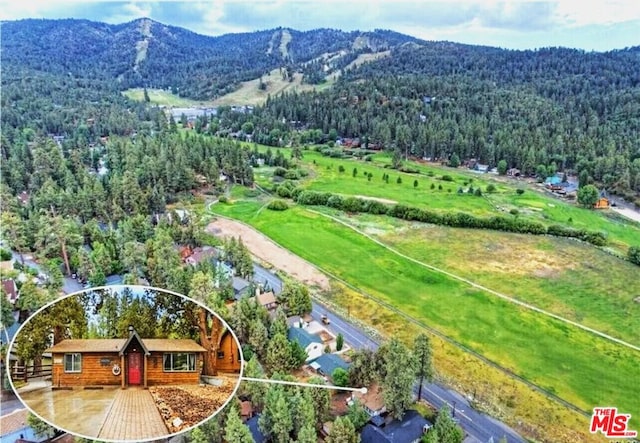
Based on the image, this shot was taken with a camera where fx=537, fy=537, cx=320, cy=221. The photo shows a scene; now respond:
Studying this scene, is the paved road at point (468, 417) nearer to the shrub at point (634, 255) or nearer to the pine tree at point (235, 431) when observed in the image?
the pine tree at point (235, 431)

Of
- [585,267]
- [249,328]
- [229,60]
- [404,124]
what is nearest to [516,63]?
[404,124]

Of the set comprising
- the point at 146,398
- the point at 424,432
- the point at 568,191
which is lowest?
the point at 424,432

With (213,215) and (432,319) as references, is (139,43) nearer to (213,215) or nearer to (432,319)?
(213,215)

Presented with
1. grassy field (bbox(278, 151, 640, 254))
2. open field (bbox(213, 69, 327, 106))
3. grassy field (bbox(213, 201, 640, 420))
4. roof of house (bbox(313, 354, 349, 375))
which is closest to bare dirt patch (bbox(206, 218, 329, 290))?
grassy field (bbox(213, 201, 640, 420))

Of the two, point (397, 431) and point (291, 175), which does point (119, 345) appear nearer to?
point (397, 431)

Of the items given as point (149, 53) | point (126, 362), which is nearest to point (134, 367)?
point (126, 362)

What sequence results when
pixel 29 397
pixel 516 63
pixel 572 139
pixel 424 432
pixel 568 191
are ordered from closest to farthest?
pixel 29 397 → pixel 424 432 → pixel 568 191 → pixel 572 139 → pixel 516 63
